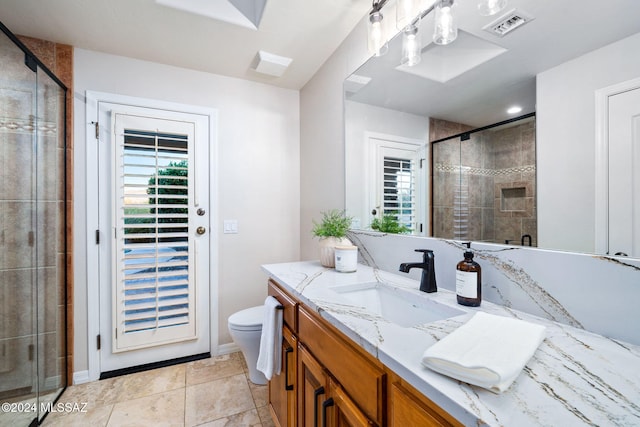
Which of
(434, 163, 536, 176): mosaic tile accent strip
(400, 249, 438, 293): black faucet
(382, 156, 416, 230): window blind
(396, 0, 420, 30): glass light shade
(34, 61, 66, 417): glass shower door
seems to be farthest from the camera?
(34, 61, 66, 417): glass shower door

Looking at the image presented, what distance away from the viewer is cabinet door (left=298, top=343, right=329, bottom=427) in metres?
0.95

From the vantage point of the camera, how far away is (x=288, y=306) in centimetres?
128

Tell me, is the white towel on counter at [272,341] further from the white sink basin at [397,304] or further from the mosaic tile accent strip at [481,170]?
the mosaic tile accent strip at [481,170]

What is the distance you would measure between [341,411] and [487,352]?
0.48m

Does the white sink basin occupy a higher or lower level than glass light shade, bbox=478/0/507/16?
lower

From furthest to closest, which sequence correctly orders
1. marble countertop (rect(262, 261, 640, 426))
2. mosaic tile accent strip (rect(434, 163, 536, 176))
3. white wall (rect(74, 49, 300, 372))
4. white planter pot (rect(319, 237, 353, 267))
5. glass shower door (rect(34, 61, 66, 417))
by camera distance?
1. white wall (rect(74, 49, 300, 372))
2. glass shower door (rect(34, 61, 66, 417))
3. white planter pot (rect(319, 237, 353, 267))
4. mosaic tile accent strip (rect(434, 163, 536, 176))
5. marble countertop (rect(262, 261, 640, 426))

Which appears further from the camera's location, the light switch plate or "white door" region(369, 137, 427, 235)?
the light switch plate

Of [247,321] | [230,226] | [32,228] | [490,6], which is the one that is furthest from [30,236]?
[490,6]

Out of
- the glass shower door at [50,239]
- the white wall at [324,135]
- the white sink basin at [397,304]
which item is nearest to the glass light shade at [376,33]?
the white wall at [324,135]

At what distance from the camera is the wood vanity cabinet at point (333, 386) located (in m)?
0.60

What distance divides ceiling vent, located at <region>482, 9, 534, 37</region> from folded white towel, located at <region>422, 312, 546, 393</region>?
0.94m

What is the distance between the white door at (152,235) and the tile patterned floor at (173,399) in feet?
0.66

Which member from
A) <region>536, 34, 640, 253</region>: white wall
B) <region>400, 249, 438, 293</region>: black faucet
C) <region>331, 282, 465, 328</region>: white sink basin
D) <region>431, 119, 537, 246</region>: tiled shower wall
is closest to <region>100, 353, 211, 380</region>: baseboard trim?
<region>331, 282, 465, 328</region>: white sink basin

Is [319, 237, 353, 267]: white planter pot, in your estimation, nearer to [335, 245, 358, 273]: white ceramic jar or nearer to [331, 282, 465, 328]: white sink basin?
[335, 245, 358, 273]: white ceramic jar
